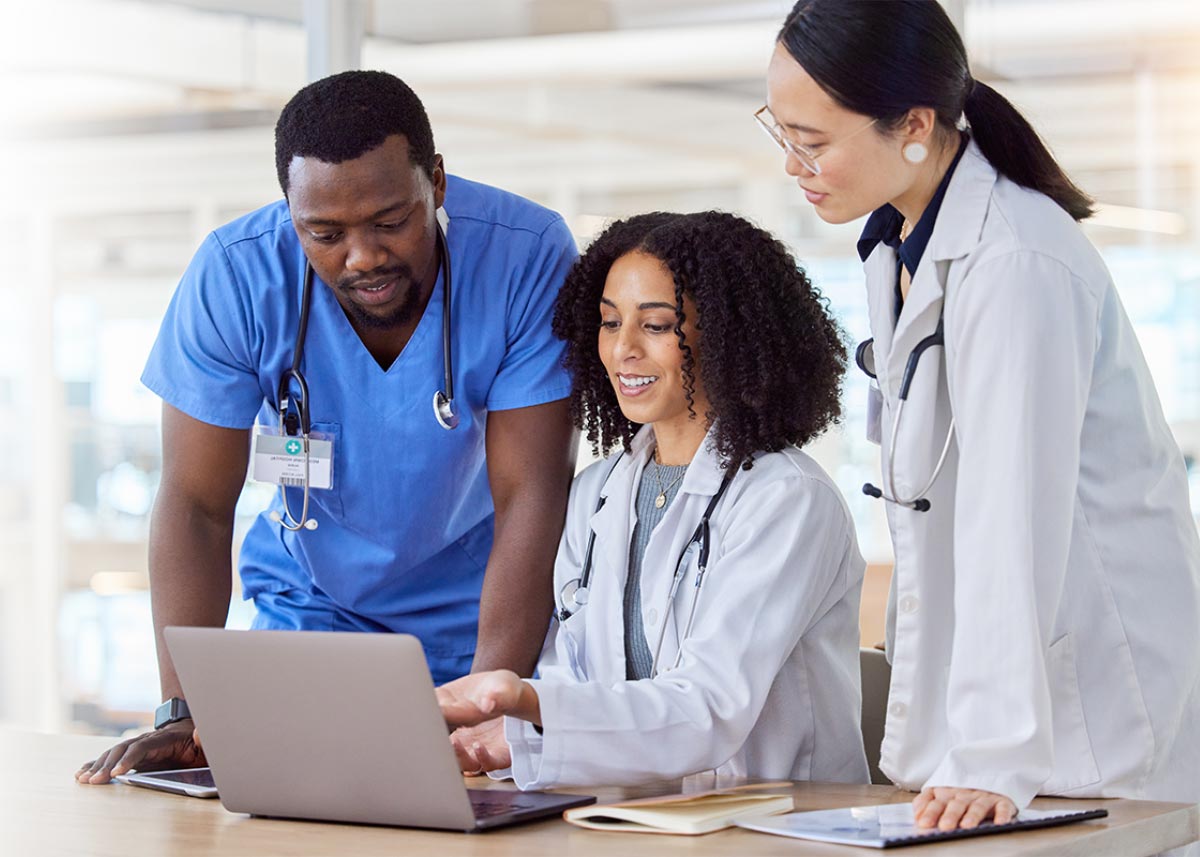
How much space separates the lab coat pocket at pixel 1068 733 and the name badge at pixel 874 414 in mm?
351

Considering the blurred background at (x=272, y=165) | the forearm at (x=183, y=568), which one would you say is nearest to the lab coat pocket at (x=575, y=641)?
the forearm at (x=183, y=568)

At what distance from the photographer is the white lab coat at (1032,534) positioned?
128 centimetres

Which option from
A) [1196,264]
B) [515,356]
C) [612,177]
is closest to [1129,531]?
[515,356]

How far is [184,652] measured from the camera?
53.7 inches

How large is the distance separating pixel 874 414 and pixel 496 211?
599 millimetres

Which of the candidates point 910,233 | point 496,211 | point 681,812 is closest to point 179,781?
point 681,812

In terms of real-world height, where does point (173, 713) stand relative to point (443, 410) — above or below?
below

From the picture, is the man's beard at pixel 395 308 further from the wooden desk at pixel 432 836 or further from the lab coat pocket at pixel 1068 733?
the lab coat pocket at pixel 1068 733

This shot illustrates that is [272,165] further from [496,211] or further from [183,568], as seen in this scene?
[183,568]

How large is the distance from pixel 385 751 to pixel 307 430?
69 centimetres

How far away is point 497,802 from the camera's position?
4.54ft

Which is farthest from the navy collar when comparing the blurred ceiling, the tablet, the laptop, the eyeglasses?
the blurred ceiling

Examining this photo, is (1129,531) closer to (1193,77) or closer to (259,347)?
(259,347)

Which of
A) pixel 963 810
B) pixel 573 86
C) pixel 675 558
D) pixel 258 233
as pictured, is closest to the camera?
pixel 963 810
